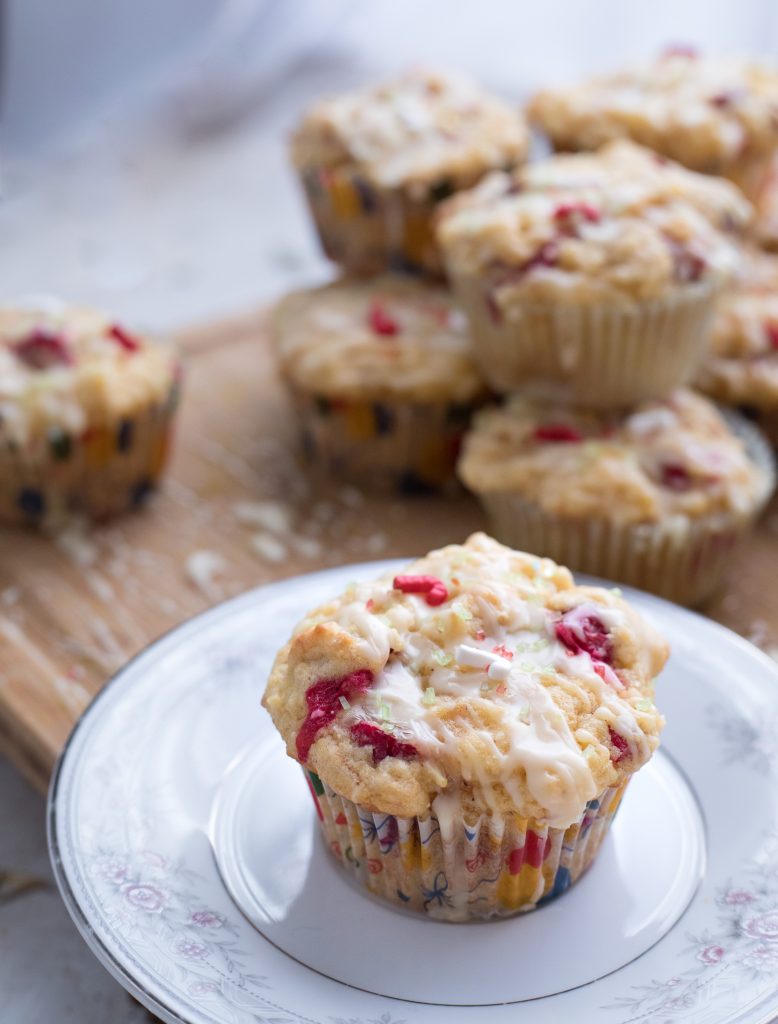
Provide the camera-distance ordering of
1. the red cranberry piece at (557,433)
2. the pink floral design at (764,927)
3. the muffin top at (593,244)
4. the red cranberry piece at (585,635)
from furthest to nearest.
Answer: the red cranberry piece at (557,433) < the muffin top at (593,244) < the red cranberry piece at (585,635) < the pink floral design at (764,927)

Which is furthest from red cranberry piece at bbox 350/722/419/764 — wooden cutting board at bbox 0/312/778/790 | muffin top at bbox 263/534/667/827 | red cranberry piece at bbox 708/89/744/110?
red cranberry piece at bbox 708/89/744/110

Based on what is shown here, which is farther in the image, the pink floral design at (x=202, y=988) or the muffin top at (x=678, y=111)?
the muffin top at (x=678, y=111)

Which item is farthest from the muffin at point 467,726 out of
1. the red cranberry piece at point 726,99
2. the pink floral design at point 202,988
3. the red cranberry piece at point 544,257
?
the red cranberry piece at point 726,99

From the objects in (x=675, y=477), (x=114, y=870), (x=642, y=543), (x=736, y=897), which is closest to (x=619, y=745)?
(x=736, y=897)

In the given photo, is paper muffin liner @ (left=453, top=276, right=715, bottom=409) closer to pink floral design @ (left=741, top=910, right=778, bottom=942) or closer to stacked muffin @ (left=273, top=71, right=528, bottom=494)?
stacked muffin @ (left=273, top=71, right=528, bottom=494)

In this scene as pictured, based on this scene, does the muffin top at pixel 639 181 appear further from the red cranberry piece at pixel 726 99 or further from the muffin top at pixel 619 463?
the muffin top at pixel 619 463

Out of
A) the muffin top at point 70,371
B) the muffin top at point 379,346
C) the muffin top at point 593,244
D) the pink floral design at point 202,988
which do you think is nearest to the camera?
the pink floral design at point 202,988
